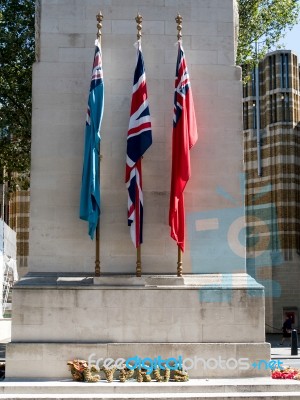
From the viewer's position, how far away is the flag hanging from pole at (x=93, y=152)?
14695 mm

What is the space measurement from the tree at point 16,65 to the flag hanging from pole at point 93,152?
1385 cm

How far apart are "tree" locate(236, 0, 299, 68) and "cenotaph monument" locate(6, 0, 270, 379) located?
46.1ft

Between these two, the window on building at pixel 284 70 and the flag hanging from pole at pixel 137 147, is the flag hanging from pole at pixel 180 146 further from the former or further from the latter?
the window on building at pixel 284 70

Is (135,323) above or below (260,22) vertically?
below

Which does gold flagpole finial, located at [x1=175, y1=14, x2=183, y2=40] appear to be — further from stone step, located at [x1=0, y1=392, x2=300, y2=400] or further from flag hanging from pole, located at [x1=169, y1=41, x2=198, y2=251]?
stone step, located at [x1=0, y1=392, x2=300, y2=400]

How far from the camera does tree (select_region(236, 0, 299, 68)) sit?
29734 mm

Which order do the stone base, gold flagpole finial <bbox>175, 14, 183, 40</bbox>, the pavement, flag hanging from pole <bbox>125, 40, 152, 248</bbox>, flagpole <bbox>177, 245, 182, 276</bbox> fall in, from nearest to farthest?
the stone base
flag hanging from pole <bbox>125, 40, 152, 248</bbox>
flagpole <bbox>177, 245, 182, 276</bbox>
gold flagpole finial <bbox>175, 14, 183, 40</bbox>
the pavement

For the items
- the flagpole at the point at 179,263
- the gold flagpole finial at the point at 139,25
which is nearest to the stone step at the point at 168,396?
the flagpole at the point at 179,263

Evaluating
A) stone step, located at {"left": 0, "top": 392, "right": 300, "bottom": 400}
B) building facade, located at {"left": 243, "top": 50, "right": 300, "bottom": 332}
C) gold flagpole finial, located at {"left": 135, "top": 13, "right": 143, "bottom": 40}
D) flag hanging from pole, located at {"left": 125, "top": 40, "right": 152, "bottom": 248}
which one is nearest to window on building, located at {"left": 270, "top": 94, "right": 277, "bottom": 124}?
building facade, located at {"left": 243, "top": 50, "right": 300, "bottom": 332}

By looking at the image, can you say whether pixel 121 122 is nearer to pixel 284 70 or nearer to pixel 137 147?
pixel 137 147

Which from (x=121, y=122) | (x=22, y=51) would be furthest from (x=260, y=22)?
(x=121, y=122)

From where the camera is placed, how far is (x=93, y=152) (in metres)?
14.7

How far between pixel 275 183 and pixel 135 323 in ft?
116

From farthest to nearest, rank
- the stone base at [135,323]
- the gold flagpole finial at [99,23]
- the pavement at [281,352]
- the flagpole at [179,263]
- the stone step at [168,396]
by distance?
the pavement at [281,352] → the gold flagpole finial at [99,23] → the flagpole at [179,263] → the stone base at [135,323] → the stone step at [168,396]
